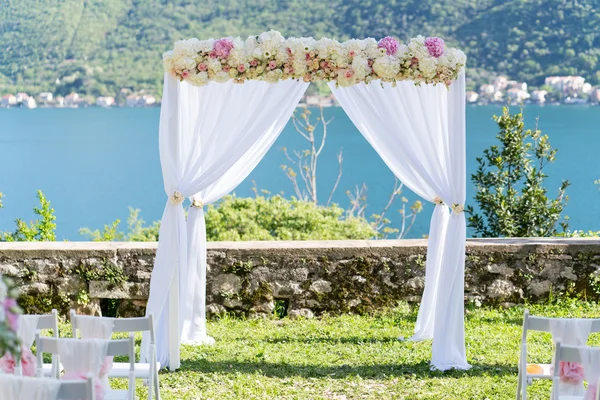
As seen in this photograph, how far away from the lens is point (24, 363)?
390cm

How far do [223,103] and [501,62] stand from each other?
21546mm

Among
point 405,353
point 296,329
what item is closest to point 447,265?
point 405,353

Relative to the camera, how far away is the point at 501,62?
2627 cm

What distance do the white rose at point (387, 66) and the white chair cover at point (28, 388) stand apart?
3282 mm

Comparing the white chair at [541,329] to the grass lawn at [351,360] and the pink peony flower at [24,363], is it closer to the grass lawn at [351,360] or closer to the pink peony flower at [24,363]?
the grass lawn at [351,360]

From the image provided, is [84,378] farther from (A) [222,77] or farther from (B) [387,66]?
(B) [387,66]

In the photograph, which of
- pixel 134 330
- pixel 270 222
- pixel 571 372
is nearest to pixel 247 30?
pixel 270 222

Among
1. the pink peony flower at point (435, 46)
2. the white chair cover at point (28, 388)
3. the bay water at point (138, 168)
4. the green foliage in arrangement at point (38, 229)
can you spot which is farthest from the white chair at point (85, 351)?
the bay water at point (138, 168)

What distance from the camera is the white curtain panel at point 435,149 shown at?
5.86m

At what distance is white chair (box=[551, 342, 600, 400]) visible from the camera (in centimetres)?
380

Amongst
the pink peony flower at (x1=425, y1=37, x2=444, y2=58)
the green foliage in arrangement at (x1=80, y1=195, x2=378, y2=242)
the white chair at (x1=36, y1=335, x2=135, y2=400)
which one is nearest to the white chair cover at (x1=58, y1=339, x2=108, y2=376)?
the white chair at (x1=36, y1=335, x2=135, y2=400)

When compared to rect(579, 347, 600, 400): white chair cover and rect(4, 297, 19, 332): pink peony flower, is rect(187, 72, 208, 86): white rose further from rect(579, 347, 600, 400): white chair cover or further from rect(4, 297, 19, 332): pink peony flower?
rect(4, 297, 19, 332): pink peony flower

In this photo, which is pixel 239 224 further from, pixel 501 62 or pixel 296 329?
pixel 501 62

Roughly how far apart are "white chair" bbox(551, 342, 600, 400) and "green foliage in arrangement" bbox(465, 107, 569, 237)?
490 centimetres
